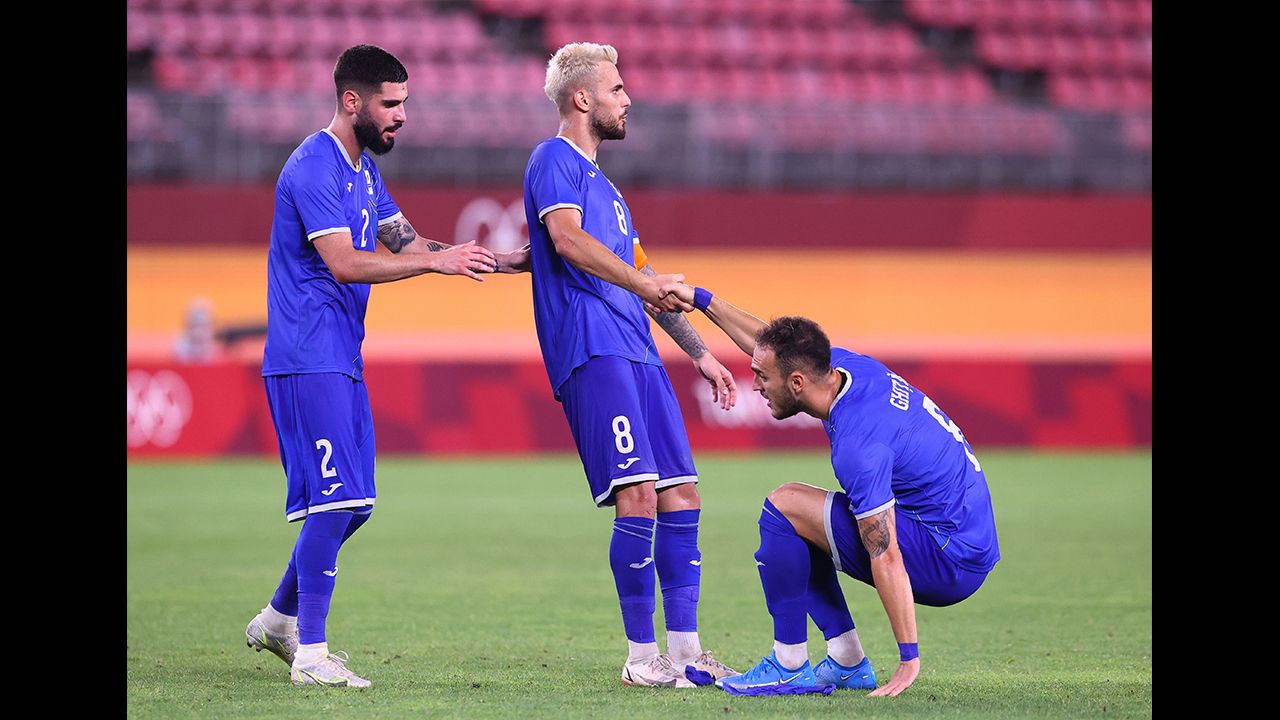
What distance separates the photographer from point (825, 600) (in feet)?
17.8

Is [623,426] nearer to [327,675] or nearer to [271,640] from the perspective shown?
[327,675]

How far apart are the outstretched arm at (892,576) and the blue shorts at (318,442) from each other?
6.05ft

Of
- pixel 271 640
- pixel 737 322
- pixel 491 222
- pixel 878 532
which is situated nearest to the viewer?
pixel 878 532

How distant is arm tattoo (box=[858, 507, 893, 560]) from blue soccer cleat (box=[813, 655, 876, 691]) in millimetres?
603

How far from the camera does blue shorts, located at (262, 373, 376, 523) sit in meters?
5.54

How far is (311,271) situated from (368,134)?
55 centimetres

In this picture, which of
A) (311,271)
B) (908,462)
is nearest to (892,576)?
(908,462)

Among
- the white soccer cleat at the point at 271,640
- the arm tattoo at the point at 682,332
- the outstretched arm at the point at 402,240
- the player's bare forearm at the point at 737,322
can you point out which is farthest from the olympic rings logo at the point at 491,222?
the player's bare forearm at the point at 737,322

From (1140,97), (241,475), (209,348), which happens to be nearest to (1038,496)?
(241,475)

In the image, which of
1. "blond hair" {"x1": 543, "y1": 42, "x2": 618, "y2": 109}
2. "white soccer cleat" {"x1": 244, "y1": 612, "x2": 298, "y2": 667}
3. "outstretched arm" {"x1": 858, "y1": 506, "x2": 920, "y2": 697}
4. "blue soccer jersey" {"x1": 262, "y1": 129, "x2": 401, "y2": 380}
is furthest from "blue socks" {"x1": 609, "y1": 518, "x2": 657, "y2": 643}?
"blond hair" {"x1": 543, "y1": 42, "x2": 618, "y2": 109}

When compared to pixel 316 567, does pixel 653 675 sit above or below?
below

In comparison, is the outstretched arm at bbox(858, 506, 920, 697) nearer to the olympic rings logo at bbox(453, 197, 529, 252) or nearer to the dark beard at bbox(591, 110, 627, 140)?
the dark beard at bbox(591, 110, 627, 140)

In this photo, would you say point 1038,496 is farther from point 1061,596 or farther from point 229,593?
point 229,593

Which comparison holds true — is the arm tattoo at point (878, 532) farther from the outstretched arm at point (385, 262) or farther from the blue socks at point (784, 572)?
the outstretched arm at point (385, 262)
